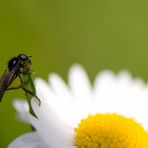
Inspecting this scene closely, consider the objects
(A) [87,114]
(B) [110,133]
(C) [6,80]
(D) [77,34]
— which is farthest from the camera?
(D) [77,34]

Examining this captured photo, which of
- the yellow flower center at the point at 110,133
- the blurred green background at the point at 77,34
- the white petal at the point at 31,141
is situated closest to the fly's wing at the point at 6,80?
the white petal at the point at 31,141

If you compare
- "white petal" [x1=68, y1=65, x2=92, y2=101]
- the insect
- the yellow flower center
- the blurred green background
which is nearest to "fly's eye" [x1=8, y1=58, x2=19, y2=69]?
the insect

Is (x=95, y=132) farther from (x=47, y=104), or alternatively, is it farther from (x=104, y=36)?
(x=104, y=36)

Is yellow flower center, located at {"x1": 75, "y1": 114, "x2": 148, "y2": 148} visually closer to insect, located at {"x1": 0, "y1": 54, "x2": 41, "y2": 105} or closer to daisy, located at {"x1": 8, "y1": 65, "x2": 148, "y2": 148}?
daisy, located at {"x1": 8, "y1": 65, "x2": 148, "y2": 148}

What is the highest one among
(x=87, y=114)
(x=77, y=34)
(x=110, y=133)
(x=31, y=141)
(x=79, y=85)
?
(x=77, y=34)

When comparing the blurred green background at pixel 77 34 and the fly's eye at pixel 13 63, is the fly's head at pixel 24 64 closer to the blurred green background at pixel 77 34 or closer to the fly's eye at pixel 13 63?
the fly's eye at pixel 13 63

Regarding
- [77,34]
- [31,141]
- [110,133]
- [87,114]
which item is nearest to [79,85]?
[87,114]

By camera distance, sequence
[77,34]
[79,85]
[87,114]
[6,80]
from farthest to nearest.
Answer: [77,34] → [79,85] → [87,114] → [6,80]

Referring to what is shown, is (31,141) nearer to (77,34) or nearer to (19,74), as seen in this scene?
(19,74)
